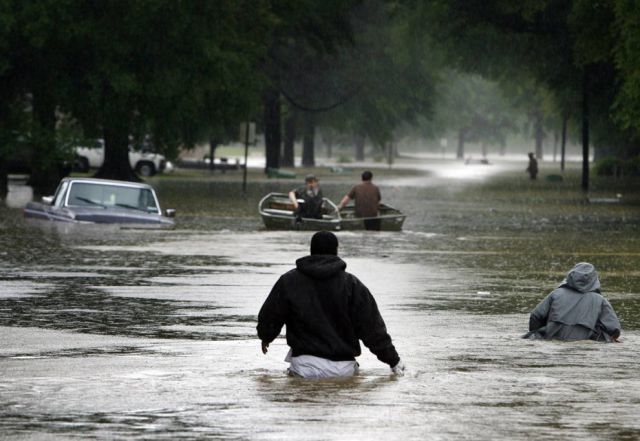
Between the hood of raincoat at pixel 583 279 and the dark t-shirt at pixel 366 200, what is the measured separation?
2223 cm

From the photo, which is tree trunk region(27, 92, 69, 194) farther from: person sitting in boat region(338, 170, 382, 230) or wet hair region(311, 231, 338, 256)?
wet hair region(311, 231, 338, 256)

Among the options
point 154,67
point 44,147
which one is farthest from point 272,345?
point 154,67

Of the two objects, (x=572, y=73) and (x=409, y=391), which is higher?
(x=572, y=73)

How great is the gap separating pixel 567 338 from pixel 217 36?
41.0 m

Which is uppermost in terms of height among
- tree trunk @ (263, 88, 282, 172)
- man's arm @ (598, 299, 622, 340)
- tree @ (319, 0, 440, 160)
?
tree @ (319, 0, 440, 160)

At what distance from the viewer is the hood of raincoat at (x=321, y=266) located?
1234cm

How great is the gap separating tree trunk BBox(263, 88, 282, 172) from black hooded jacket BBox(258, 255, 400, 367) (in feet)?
222

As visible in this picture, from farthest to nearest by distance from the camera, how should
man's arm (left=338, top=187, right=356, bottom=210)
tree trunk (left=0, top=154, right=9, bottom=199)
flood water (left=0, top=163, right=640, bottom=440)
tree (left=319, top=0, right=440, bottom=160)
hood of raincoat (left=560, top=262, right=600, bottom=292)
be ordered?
tree (left=319, top=0, right=440, bottom=160), tree trunk (left=0, top=154, right=9, bottom=199), man's arm (left=338, top=187, right=356, bottom=210), hood of raincoat (left=560, top=262, right=600, bottom=292), flood water (left=0, top=163, right=640, bottom=440)

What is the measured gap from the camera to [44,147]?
5034 cm

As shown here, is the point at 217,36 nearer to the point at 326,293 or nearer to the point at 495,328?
the point at 495,328

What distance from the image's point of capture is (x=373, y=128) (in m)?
96.2

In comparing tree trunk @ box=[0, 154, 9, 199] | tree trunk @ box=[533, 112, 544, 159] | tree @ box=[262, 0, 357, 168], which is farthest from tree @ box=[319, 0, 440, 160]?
tree trunk @ box=[533, 112, 544, 159]

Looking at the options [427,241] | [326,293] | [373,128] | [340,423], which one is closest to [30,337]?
[326,293]

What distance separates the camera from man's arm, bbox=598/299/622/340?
1551 cm
